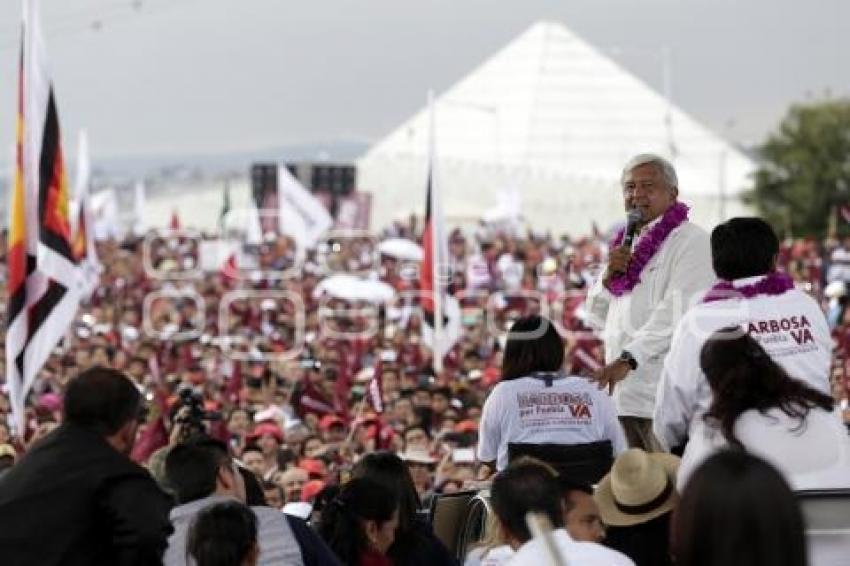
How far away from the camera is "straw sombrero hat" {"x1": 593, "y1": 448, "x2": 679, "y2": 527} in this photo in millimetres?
6988

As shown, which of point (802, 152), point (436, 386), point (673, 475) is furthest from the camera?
point (802, 152)

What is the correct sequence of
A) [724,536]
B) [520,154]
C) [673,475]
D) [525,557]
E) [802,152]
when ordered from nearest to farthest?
[724,536], [525,557], [673,475], [802,152], [520,154]

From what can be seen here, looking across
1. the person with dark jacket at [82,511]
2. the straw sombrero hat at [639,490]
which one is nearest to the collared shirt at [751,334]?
the straw sombrero hat at [639,490]

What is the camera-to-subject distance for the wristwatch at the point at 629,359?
8.08 meters

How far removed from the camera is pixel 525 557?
5754 mm

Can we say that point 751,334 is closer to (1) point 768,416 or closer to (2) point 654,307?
(1) point 768,416

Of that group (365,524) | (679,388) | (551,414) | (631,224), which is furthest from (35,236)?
(679,388)

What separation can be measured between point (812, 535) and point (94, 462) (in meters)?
2.06

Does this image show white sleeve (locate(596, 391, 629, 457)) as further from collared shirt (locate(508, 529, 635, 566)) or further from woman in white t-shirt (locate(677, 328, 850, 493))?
Result: collared shirt (locate(508, 529, 635, 566))

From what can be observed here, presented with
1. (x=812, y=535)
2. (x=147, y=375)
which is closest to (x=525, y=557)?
(x=812, y=535)

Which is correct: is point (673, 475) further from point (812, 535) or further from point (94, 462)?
point (94, 462)

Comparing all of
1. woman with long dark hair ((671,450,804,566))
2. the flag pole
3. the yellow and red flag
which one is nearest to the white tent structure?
the flag pole

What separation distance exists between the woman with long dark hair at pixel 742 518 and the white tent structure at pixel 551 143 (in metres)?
81.3

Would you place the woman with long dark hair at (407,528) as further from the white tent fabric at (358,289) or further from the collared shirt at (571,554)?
the white tent fabric at (358,289)
